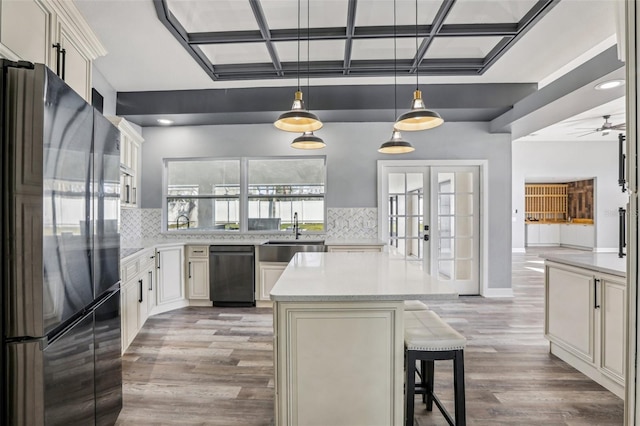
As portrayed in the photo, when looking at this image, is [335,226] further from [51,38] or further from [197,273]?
[51,38]

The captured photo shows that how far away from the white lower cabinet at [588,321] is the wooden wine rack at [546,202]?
1100cm

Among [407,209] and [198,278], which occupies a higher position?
[407,209]

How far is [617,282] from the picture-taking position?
224 cm

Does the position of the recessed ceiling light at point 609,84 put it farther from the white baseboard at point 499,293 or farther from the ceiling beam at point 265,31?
the ceiling beam at point 265,31

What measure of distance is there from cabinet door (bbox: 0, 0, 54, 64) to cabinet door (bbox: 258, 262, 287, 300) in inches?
121

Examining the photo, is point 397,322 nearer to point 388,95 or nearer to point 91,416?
point 91,416

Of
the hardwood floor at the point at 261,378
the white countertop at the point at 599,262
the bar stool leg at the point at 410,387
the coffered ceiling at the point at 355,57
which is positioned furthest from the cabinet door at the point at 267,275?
the white countertop at the point at 599,262

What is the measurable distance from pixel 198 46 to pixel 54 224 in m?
2.63

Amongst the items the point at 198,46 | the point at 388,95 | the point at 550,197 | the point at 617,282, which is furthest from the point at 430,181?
the point at 550,197

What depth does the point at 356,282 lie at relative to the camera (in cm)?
182

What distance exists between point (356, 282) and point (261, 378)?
128 cm

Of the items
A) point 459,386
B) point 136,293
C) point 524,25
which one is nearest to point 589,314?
point 459,386

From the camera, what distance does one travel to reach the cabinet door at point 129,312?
9.53 ft

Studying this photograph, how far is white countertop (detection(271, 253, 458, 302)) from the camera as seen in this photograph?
5.14 feet
